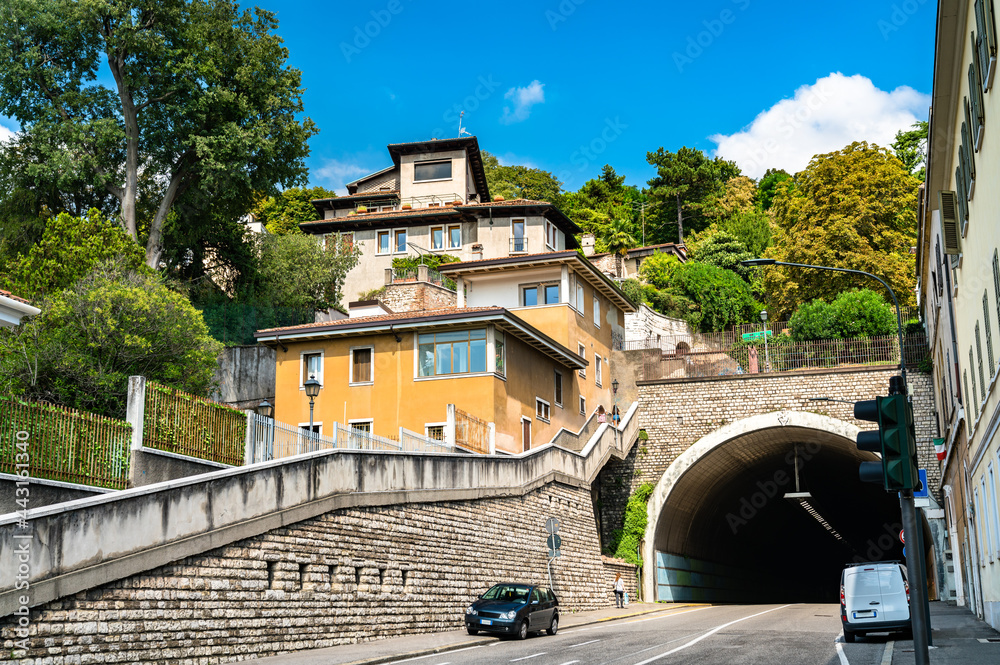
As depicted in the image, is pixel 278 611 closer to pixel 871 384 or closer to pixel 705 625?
pixel 705 625

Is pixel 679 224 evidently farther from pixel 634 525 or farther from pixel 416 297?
pixel 634 525

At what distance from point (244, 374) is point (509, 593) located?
19418 mm

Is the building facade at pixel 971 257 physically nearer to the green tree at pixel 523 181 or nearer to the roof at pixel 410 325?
the roof at pixel 410 325

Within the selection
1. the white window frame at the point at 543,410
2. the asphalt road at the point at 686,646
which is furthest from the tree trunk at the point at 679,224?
the asphalt road at the point at 686,646

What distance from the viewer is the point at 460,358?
3278 cm

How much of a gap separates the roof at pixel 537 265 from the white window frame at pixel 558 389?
4.71 meters

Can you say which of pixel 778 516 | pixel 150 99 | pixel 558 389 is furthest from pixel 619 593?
pixel 150 99

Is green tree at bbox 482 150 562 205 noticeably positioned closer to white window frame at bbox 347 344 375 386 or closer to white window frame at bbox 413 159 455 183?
white window frame at bbox 413 159 455 183

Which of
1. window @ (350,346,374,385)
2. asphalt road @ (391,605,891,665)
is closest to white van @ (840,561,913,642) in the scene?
asphalt road @ (391,605,891,665)

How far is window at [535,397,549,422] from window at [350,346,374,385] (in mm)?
6723

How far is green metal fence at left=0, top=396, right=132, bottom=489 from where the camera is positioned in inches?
580

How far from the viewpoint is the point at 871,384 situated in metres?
38.8

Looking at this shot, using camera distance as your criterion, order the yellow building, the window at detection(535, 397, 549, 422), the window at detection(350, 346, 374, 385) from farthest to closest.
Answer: the window at detection(535, 397, 549, 422)
the window at detection(350, 346, 374, 385)
the yellow building

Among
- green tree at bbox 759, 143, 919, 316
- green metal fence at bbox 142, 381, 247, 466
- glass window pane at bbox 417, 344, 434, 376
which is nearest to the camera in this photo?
→ green metal fence at bbox 142, 381, 247, 466
